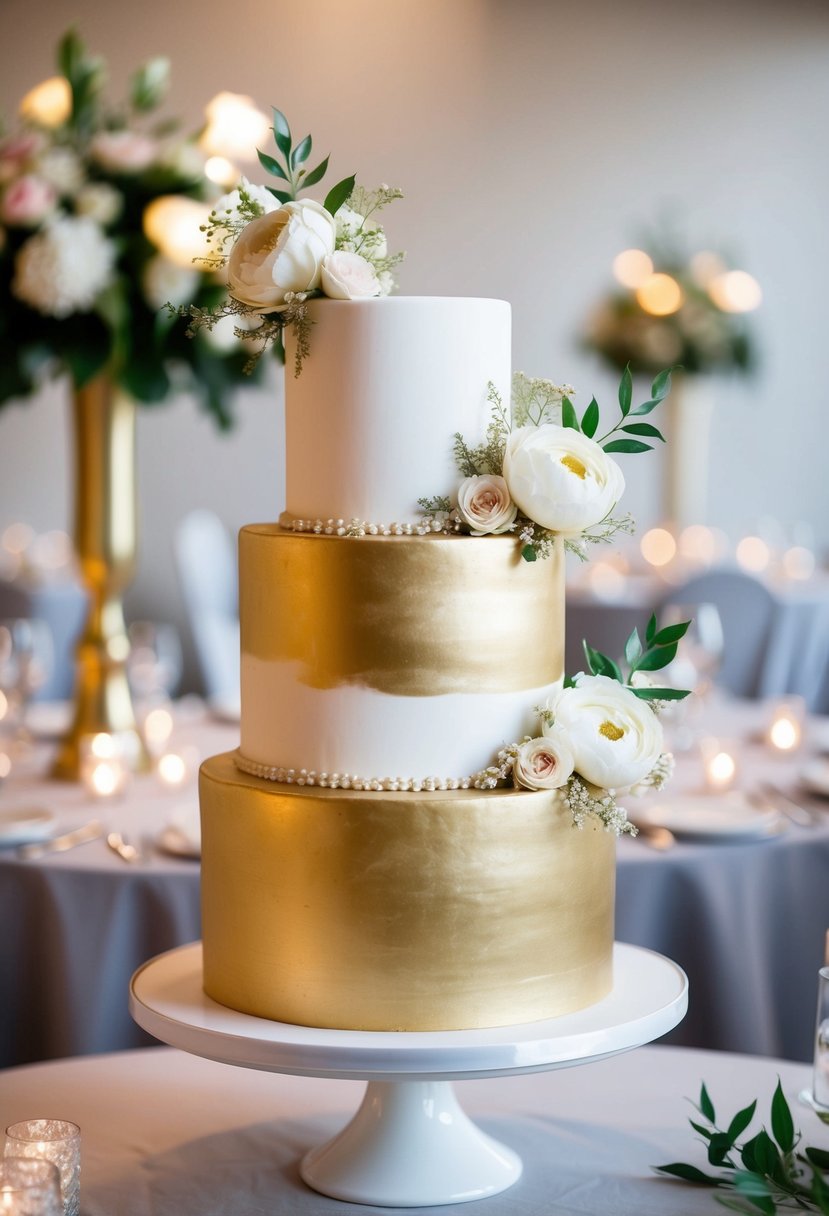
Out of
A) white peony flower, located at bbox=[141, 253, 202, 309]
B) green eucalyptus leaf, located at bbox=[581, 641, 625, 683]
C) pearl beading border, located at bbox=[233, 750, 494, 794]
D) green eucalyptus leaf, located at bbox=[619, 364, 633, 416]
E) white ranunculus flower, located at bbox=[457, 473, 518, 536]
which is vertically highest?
white peony flower, located at bbox=[141, 253, 202, 309]

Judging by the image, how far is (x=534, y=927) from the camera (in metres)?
1.49

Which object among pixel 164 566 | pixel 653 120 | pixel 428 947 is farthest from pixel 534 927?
pixel 653 120

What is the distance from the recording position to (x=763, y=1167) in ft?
4.90

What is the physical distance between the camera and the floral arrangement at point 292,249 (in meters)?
1.50

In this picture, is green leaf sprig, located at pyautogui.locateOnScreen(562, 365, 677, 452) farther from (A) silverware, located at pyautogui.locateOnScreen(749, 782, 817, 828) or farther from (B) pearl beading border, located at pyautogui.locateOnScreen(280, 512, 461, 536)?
(A) silverware, located at pyautogui.locateOnScreen(749, 782, 817, 828)

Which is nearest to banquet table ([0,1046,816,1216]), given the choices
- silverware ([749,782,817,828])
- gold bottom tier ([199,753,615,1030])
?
gold bottom tier ([199,753,615,1030])

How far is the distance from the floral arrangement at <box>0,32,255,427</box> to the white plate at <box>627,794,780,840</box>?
52.2 inches

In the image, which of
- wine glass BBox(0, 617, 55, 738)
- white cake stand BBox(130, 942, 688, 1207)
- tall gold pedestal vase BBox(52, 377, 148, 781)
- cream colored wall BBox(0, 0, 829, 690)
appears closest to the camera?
white cake stand BBox(130, 942, 688, 1207)

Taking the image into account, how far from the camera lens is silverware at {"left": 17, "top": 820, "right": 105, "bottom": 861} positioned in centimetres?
277

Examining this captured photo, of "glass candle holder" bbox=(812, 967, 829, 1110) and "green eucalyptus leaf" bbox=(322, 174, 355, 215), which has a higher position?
"green eucalyptus leaf" bbox=(322, 174, 355, 215)

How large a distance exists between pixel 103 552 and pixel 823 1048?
209 centimetres

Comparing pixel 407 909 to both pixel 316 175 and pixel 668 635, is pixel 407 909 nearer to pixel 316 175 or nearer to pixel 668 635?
pixel 668 635

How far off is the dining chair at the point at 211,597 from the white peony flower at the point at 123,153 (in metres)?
3.36

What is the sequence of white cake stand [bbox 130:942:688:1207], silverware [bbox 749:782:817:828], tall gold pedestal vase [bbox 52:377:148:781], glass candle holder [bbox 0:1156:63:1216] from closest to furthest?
glass candle holder [bbox 0:1156:63:1216], white cake stand [bbox 130:942:688:1207], silverware [bbox 749:782:817:828], tall gold pedestal vase [bbox 52:377:148:781]
